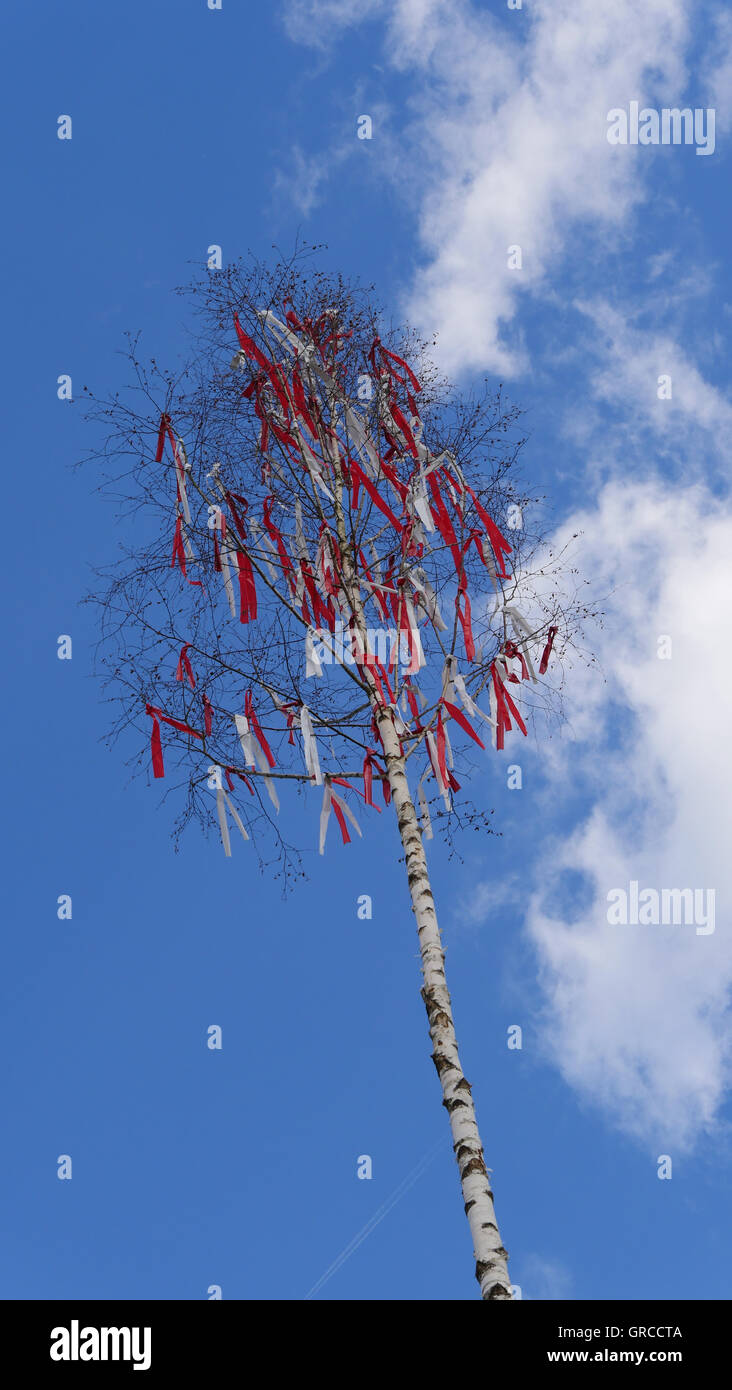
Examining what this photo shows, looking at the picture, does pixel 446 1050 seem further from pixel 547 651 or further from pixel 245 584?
pixel 245 584

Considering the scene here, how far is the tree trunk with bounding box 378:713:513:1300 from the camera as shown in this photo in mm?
4934

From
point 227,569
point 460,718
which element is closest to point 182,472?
point 227,569

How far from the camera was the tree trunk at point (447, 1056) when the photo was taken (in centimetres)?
493

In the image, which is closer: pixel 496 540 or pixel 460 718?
pixel 460 718

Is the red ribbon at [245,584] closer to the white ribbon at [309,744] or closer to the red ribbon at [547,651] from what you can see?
the white ribbon at [309,744]

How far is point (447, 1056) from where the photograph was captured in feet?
18.5

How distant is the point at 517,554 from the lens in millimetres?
7770

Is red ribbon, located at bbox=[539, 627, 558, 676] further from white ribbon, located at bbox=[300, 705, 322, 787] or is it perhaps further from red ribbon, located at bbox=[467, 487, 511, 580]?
white ribbon, located at bbox=[300, 705, 322, 787]

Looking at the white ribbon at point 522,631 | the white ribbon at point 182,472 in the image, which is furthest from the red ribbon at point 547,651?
the white ribbon at point 182,472

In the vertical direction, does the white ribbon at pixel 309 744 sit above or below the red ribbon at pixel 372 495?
below

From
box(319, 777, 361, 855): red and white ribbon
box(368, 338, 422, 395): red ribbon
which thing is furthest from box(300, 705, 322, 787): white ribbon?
box(368, 338, 422, 395): red ribbon

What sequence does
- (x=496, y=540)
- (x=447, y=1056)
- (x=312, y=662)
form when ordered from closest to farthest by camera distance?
(x=447, y=1056) → (x=312, y=662) → (x=496, y=540)
